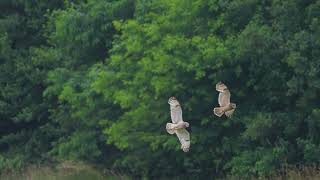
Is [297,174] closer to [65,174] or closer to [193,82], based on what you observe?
[193,82]

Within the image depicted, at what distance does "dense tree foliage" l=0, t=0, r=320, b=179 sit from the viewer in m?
20.4

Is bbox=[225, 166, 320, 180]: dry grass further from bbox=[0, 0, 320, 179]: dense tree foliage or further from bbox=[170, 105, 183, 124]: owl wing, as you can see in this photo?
bbox=[170, 105, 183, 124]: owl wing

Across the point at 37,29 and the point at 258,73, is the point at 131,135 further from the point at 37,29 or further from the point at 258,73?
the point at 37,29

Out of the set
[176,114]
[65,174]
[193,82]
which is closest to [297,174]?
[193,82]

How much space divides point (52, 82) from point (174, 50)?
7.13 meters

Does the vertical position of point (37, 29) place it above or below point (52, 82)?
above

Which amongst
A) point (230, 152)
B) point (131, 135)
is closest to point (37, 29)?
point (131, 135)

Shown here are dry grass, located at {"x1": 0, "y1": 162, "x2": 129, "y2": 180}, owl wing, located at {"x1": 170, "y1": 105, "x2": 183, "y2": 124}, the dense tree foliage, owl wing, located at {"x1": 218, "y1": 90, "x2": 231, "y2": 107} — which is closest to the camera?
owl wing, located at {"x1": 218, "y1": 90, "x2": 231, "y2": 107}

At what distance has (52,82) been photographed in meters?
27.4

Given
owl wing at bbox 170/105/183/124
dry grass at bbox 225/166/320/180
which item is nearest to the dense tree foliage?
dry grass at bbox 225/166/320/180

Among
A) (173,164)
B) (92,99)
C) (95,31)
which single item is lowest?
(173,164)

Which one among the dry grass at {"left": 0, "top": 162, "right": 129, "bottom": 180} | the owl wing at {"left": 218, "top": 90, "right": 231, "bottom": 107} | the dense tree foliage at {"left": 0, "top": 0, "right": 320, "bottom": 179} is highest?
the dense tree foliage at {"left": 0, "top": 0, "right": 320, "bottom": 179}

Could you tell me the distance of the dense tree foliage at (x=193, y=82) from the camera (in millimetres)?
20438

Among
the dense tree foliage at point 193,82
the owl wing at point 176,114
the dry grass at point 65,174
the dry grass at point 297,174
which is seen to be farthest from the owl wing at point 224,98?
the dry grass at point 65,174
